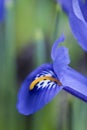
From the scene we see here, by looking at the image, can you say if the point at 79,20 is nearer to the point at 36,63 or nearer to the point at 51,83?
the point at 51,83

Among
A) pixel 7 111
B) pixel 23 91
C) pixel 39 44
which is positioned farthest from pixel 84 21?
pixel 7 111

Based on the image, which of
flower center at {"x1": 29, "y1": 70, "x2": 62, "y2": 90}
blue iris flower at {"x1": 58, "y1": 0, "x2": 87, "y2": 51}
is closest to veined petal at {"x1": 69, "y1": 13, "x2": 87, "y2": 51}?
blue iris flower at {"x1": 58, "y1": 0, "x2": 87, "y2": 51}

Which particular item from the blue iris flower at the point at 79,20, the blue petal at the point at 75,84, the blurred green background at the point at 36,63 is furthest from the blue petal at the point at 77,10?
the blurred green background at the point at 36,63

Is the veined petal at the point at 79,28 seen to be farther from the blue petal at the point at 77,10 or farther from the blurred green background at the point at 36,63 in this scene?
the blurred green background at the point at 36,63

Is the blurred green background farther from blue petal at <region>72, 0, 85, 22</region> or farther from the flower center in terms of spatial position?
blue petal at <region>72, 0, 85, 22</region>

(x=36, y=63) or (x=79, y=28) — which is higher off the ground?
(x=79, y=28)

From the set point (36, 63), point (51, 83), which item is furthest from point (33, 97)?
point (36, 63)

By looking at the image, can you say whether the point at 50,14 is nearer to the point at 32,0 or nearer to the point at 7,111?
the point at 32,0
